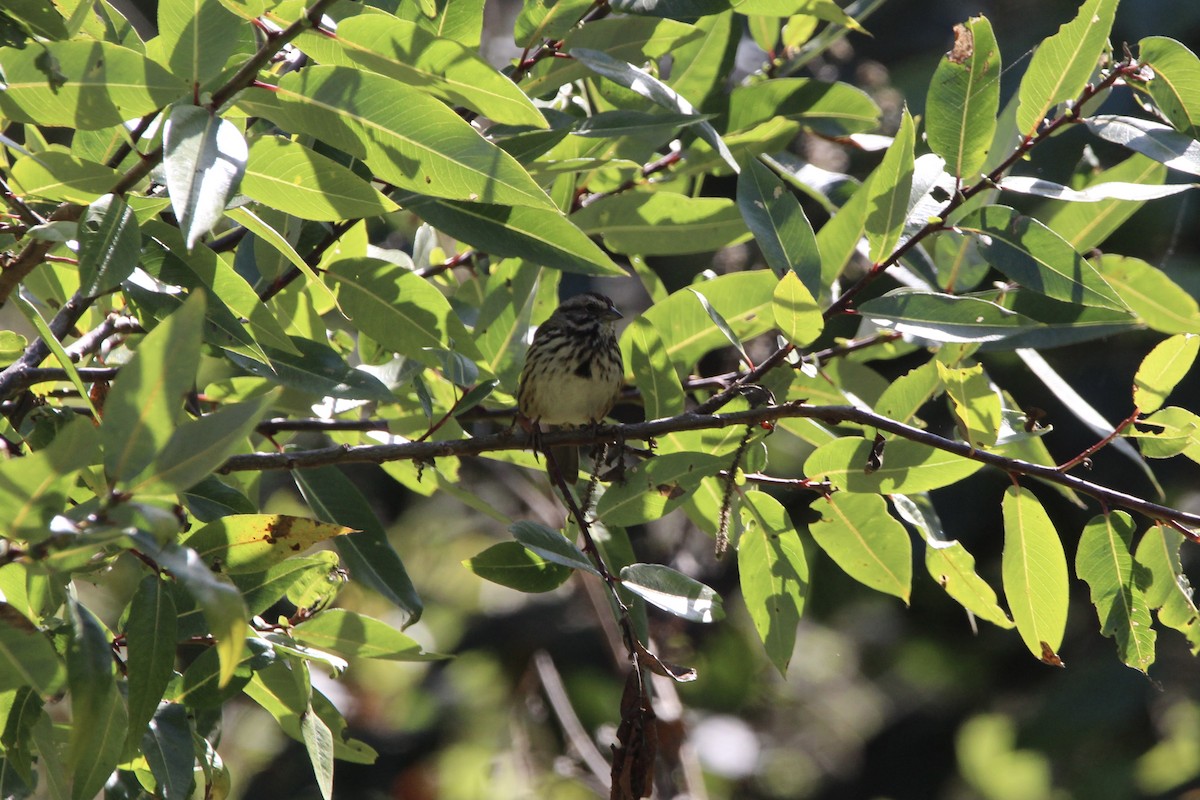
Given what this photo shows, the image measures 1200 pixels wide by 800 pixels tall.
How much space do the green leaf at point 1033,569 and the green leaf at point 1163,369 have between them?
0.30m

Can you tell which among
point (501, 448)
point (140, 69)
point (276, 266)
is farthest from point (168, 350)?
point (276, 266)

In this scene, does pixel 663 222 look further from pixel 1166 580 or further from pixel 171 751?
pixel 171 751

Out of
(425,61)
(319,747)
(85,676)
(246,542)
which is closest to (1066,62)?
(425,61)

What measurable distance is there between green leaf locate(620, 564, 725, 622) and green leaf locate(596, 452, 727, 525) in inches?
5.2

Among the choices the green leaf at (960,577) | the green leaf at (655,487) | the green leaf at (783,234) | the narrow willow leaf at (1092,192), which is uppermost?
A: the narrow willow leaf at (1092,192)

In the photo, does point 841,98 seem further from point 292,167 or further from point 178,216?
point 178,216

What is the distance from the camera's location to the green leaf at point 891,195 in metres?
2.52

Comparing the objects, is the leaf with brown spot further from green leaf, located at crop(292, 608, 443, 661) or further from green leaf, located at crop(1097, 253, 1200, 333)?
green leaf, located at crop(1097, 253, 1200, 333)

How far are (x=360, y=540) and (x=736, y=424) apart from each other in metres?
1.08

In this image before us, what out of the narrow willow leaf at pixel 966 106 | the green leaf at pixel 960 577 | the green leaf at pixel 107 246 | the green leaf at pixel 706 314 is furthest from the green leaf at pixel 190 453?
the narrow willow leaf at pixel 966 106

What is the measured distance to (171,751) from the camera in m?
2.32

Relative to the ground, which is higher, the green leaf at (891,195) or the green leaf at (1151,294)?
the green leaf at (891,195)

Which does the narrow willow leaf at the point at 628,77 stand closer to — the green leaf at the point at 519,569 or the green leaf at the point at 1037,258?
the green leaf at the point at 1037,258

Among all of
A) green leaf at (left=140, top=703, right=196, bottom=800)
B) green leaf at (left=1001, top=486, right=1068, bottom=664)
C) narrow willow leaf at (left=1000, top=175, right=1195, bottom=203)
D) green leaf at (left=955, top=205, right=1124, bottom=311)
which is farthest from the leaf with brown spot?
narrow willow leaf at (left=1000, top=175, right=1195, bottom=203)
